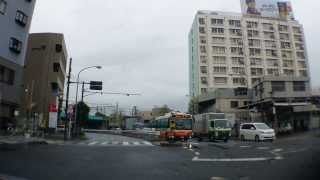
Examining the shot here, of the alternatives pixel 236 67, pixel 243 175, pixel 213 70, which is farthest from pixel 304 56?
pixel 243 175

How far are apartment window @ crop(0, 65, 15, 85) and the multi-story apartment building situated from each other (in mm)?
67788

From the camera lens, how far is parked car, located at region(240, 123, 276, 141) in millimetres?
35281

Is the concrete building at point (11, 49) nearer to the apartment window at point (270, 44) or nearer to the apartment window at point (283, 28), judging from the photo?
the apartment window at point (270, 44)

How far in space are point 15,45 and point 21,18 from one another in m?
3.20

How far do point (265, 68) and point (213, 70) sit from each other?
16786 mm

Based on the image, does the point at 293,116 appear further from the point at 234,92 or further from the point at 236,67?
the point at 236,67

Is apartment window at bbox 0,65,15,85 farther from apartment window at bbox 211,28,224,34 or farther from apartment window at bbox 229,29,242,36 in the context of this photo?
apartment window at bbox 229,29,242,36

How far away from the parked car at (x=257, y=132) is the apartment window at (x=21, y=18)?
26923 millimetres

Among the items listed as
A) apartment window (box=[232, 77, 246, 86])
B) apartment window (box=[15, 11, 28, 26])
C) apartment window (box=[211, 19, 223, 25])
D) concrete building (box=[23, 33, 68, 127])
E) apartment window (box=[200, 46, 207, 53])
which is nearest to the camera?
apartment window (box=[15, 11, 28, 26])

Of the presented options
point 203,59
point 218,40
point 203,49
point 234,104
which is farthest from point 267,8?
point 234,104

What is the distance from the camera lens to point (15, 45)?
41.0 metres

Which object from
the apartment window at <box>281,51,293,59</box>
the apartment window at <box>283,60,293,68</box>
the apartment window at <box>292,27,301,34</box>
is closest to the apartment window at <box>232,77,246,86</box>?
the apartment window at <box>283,60,293,68</box>

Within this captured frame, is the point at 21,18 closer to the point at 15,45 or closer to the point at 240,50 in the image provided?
the point at 15,45

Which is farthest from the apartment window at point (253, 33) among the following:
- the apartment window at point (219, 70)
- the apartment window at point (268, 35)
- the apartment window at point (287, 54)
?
the apartment window at point (219, 70)
